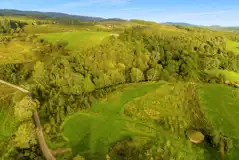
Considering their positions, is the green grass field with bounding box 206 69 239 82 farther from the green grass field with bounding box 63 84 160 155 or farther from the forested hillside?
the green grass field with bounding box 63 84 160 155

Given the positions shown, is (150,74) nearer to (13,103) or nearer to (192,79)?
(192,79)

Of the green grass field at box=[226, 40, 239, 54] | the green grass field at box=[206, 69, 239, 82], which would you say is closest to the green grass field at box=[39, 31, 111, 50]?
the green grass field at box=[206, 69, 239, 82]

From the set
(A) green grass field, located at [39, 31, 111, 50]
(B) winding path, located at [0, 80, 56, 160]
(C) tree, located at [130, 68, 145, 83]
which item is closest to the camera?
(B) winding path, located at [0, 80, 56, 160]

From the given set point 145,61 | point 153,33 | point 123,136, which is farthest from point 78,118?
point 153,33

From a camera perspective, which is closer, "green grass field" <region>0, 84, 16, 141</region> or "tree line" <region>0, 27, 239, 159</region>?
"green grass field" <region>0, 84, 16, 141</region>

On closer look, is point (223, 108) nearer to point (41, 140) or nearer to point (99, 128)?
point (99, 128)

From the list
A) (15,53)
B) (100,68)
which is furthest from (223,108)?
(15,53)
